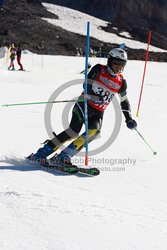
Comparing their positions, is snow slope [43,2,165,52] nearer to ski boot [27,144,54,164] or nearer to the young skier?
the young skier

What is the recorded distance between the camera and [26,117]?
9039 mm

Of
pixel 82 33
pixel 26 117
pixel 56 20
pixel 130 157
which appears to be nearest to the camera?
pixel 130 157

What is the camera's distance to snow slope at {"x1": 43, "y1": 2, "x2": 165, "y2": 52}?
5962 centimetres

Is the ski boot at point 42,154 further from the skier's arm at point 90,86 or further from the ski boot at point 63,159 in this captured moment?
the skier's arm at point 90,86

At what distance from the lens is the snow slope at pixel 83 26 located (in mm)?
59625

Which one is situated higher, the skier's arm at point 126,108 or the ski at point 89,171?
the skier's arm at point 126,108

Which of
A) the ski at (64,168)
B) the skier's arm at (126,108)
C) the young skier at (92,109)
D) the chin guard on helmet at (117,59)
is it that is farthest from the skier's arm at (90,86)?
the ski at (64,168)

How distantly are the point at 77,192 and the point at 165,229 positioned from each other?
43.6 inches

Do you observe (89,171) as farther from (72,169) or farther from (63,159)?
(63,159)

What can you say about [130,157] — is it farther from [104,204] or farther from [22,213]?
[22,213]

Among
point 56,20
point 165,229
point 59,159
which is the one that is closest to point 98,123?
point 59,159

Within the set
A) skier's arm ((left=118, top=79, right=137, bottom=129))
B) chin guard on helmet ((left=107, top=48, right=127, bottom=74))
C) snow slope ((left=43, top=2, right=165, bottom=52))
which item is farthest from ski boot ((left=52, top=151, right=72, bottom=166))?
snow slope ((left=43, top=2, right=165, bottom=52))

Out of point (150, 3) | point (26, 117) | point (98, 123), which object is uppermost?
point (150, 3)

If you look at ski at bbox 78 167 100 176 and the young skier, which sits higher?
the young skier
